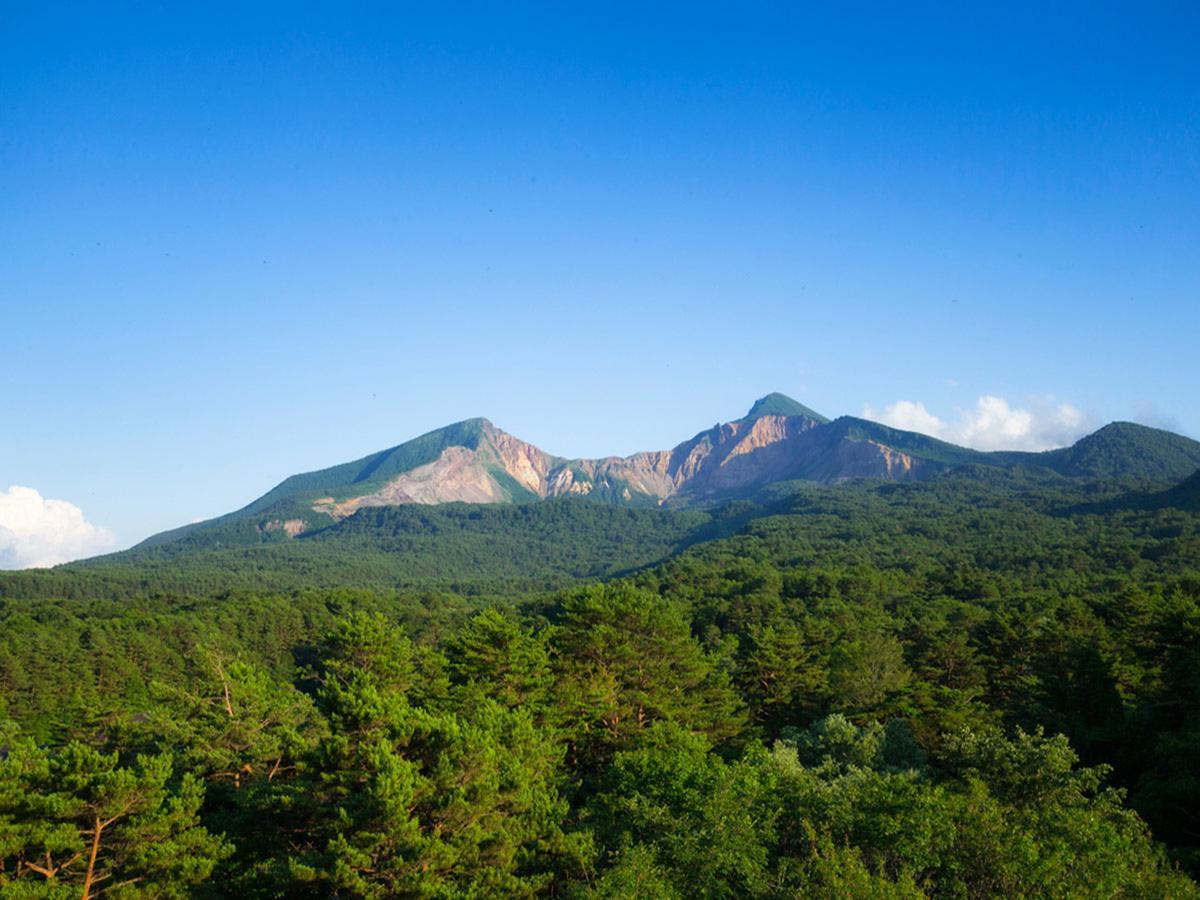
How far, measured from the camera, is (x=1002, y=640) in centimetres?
4409

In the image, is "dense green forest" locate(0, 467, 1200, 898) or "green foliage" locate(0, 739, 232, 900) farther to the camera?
"green foliage" locate(0, 739, 232, 900)

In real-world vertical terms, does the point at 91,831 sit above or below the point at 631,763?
above

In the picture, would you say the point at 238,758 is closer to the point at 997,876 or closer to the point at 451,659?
the point at 451,659

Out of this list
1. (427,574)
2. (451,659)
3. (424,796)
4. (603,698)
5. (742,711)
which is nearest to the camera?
(424,796)

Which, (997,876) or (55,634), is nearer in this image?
(997,876)

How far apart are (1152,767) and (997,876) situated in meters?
16.8

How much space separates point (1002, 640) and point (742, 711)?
16.9 m

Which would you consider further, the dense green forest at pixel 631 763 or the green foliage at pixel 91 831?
the green foliage at pixel 91 831

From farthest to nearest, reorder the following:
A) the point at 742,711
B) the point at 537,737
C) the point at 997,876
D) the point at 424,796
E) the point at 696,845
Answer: the point at 742,711 → the point at 537,737 → the point at 424,796 → the point at 696,845 → the point at 997,876

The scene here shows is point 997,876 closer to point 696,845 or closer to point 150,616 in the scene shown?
point 696,845

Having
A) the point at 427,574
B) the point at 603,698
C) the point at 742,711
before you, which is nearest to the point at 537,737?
the point at 603,698

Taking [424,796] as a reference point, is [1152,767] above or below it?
below

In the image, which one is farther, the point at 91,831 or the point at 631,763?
the point at 631,763

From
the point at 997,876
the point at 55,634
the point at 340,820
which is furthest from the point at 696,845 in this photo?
the point at 55,634
